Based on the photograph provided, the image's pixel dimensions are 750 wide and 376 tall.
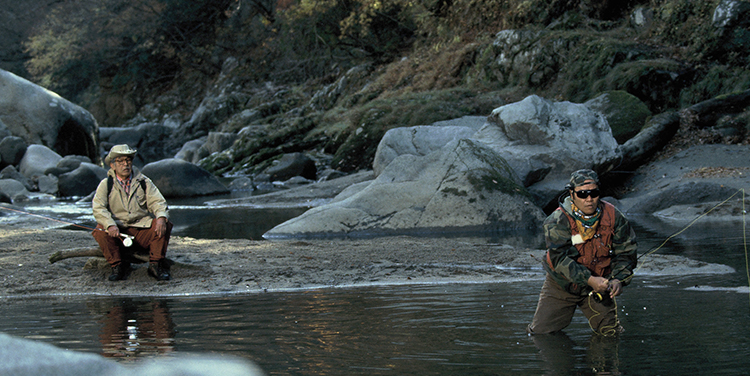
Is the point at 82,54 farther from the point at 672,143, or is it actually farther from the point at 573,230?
the point at 573,230

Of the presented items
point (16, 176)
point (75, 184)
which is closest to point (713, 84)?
point (75, 184)

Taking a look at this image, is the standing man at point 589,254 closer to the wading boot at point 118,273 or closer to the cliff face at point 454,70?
the wading boot at point 118,273

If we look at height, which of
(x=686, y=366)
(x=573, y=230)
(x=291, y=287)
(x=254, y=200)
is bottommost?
(x=254, y=200)

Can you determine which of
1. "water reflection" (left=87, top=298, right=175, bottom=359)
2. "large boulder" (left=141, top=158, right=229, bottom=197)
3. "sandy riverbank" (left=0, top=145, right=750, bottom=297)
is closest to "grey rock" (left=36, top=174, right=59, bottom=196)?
"large boulder" (left=141, top=158, right=229, bottom=197)

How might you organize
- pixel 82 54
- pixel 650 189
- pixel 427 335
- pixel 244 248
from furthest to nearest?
1. pixel 82 54
2. pixel 650 189
3. pixel 244 248
4. pixel 427 335

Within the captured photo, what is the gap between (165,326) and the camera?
4871 millimetres

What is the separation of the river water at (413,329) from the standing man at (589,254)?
213 millimetres

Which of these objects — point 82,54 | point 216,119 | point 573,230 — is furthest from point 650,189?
point 82,54

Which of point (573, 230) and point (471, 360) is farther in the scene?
point (573, 230)

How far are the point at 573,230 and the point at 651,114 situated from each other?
13708 millimetres

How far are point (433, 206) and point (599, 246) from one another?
6.48m

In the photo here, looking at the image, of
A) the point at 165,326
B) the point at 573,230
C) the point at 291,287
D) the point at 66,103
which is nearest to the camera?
the point at 573,230

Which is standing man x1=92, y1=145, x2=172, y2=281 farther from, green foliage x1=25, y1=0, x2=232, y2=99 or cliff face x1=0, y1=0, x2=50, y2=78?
cliff face x1=0, y1=0, x2=50, y2=78

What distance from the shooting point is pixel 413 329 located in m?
4.66
